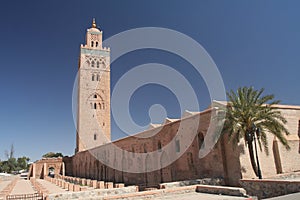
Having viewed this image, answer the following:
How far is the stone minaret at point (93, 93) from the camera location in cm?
3966

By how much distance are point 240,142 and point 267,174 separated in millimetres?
2500

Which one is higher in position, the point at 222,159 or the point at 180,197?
the point at 222,159

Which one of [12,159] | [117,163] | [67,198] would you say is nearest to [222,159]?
[67,198]

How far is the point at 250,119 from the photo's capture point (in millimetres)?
12922

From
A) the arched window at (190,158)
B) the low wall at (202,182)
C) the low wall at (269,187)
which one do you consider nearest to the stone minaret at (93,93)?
the arched window at (190,158)

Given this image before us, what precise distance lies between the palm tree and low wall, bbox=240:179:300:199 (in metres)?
2.31

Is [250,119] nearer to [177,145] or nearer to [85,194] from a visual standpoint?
[177,145]

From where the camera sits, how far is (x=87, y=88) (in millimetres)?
41469

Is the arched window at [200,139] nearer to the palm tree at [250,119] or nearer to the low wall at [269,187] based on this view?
the palm tree at [250,119]

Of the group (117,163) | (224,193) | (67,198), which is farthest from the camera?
(117,163)

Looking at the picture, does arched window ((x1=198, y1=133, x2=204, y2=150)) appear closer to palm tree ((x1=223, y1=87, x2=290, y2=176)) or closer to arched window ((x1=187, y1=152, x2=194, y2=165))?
arched window ((x1=187, y1=152, x2=194, y2=165))

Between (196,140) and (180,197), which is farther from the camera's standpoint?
(196,140)

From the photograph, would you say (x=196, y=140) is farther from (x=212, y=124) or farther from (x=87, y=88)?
(x=87, y=88)

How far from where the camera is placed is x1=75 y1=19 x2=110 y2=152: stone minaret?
3966 centimetres
